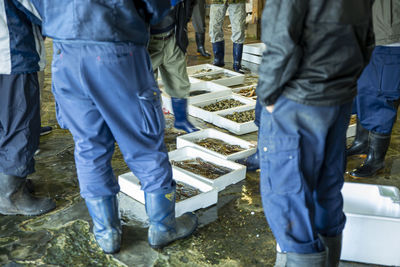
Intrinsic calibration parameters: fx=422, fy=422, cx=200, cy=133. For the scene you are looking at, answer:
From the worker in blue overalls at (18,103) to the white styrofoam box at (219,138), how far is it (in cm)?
120

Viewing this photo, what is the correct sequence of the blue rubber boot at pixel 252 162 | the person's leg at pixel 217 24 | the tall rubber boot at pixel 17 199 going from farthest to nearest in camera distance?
the person's leg at pixel 217 24 < the blue rubber boot at pixel 252 162 < the tall rubber boot at pixel 17 199

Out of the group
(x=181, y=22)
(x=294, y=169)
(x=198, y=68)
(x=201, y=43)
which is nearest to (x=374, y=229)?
(x=294, y=169)

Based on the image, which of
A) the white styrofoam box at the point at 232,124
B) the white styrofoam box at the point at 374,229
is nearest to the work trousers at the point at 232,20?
the white styrofoam box at the point at 232,124

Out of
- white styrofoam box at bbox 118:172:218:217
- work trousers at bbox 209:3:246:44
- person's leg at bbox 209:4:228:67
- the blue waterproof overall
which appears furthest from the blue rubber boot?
person's leg at bbox 209:4:228:67

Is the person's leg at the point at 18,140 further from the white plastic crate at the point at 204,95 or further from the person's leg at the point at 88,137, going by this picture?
the white plastic crate at the point at 204,95

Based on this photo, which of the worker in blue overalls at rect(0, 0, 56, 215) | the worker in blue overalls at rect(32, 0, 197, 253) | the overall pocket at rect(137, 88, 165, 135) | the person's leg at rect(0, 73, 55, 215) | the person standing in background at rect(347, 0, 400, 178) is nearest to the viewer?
the worker in blue overalls at rect(32, 0, 197, 253)

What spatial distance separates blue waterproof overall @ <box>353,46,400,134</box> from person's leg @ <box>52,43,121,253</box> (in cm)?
178

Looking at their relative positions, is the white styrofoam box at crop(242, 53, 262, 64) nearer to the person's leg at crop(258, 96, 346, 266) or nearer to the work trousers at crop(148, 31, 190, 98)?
the work trousers at crop(148, 31, 190, 98)

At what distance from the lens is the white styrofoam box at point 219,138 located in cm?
325

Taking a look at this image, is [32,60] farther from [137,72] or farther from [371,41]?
[371,41]

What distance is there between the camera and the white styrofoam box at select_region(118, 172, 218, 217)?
2.57 meters

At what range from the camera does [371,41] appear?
161 cm

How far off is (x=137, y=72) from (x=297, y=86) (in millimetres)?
771

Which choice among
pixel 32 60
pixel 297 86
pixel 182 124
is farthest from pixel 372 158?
pixel 32 60
